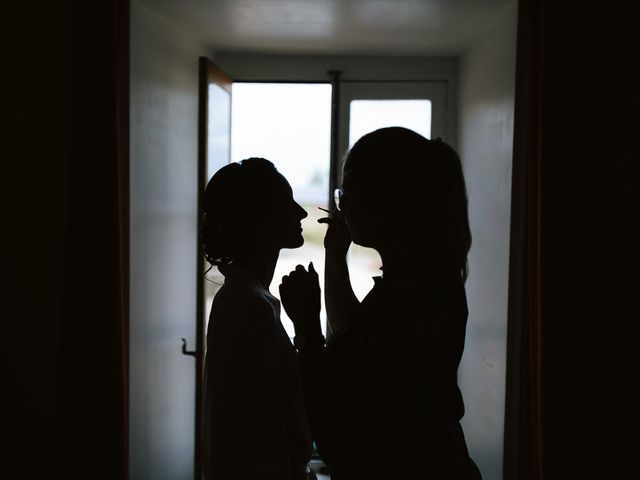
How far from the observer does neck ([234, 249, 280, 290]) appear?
119cm

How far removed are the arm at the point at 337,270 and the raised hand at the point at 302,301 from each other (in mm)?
170

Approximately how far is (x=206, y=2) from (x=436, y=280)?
6.01 feet

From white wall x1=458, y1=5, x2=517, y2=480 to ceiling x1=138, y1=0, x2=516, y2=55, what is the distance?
16 cm

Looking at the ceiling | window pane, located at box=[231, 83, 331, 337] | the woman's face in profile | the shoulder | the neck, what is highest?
the ceiling

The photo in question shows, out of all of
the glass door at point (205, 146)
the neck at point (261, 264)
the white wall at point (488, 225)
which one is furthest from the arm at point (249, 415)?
the white wall at point (488, 225)

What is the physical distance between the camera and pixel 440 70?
328 centimetres

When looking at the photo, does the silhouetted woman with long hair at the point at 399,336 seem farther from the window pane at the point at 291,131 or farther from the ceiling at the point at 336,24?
the window pane at the point at 291,131

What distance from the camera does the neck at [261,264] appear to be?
1.19m

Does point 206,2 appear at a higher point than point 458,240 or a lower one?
higher

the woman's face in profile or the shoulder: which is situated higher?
the woman's face in profile

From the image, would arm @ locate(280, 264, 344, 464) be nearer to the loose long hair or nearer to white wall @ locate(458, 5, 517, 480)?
the loose long hair

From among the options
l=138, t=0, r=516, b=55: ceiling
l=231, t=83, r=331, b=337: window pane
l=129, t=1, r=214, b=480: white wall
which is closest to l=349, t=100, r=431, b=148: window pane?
l=231, t=83, r=331, b=337: window pane
